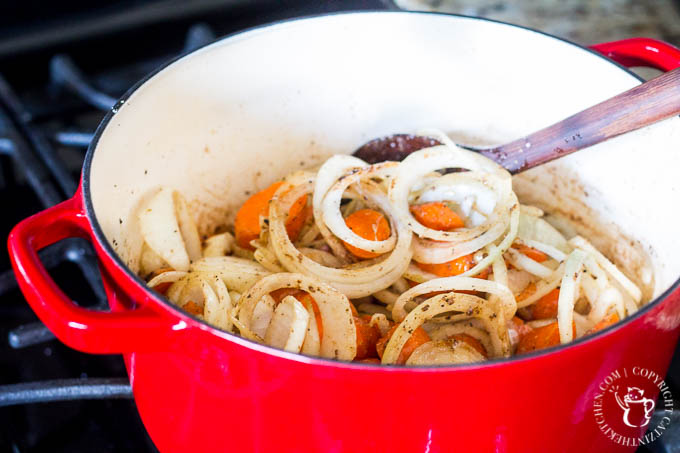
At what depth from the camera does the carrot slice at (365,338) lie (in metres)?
0.90

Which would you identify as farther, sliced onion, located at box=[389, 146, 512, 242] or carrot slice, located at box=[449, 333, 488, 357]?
sliced onion, located at box=[389, 146, 512, 242]

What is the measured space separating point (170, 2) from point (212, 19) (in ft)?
0.35

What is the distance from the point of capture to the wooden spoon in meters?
0.88

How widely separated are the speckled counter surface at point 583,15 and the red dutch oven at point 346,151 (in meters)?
0.67

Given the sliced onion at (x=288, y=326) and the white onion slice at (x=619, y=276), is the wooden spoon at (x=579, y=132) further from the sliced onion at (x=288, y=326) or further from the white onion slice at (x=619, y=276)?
the sliced onion at (x=288, y=326)

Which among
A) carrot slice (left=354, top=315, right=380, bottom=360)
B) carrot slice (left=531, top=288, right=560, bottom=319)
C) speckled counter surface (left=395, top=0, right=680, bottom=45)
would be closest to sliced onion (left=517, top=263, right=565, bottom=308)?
carrot slice (left=531, top=288, right=560, bottom=319)

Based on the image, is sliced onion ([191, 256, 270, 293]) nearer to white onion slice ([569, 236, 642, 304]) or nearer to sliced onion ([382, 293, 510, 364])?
sliced onion ([382, 293, 510, 364])

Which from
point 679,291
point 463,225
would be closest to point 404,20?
point 463,225

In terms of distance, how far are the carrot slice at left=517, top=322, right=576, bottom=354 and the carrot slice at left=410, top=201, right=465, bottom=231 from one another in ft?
0.67

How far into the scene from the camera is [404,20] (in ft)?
3.69

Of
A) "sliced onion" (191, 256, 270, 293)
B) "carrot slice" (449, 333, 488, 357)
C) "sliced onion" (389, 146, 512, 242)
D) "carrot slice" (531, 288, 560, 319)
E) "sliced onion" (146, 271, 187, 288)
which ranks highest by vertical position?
"sliced onion" (389, 146, 512, 242)

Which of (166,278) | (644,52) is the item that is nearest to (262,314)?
(166,278)

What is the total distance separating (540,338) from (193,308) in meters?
0.46

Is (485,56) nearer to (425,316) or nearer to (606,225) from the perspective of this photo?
(606,225)
